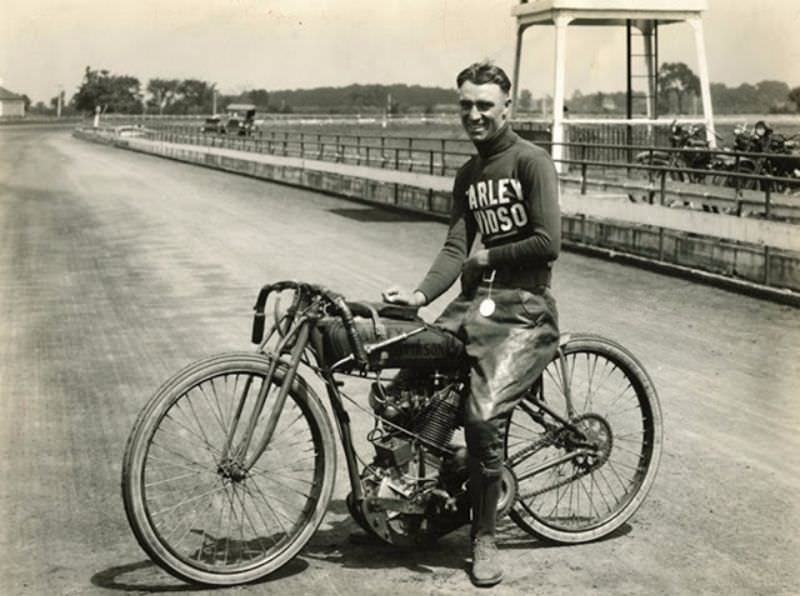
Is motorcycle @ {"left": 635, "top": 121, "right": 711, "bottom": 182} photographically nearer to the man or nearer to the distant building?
the man

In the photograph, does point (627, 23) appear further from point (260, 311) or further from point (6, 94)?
point (6, 94)

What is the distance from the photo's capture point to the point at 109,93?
7308 inches

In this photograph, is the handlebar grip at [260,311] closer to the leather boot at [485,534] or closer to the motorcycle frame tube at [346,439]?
the motorcycle frame tube at [346,439]

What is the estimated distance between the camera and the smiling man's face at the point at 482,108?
475 cm

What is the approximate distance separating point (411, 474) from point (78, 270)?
1124 cm

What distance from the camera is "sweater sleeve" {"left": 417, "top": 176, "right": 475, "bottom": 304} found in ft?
16.5

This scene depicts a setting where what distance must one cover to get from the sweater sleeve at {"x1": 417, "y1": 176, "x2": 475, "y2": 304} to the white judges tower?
1617cm

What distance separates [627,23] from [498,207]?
18750 mm

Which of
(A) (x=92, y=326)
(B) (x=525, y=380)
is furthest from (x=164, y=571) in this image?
(A) (x=92, y=326)

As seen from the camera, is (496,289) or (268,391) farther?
(496,289)

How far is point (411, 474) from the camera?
483 cm

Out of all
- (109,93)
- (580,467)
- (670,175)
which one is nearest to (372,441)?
(580,467)

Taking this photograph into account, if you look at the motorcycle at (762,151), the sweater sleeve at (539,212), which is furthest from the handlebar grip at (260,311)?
→ the motorcycle at (762,151)

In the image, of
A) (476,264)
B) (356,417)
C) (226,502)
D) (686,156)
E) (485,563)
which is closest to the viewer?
(485,563)
